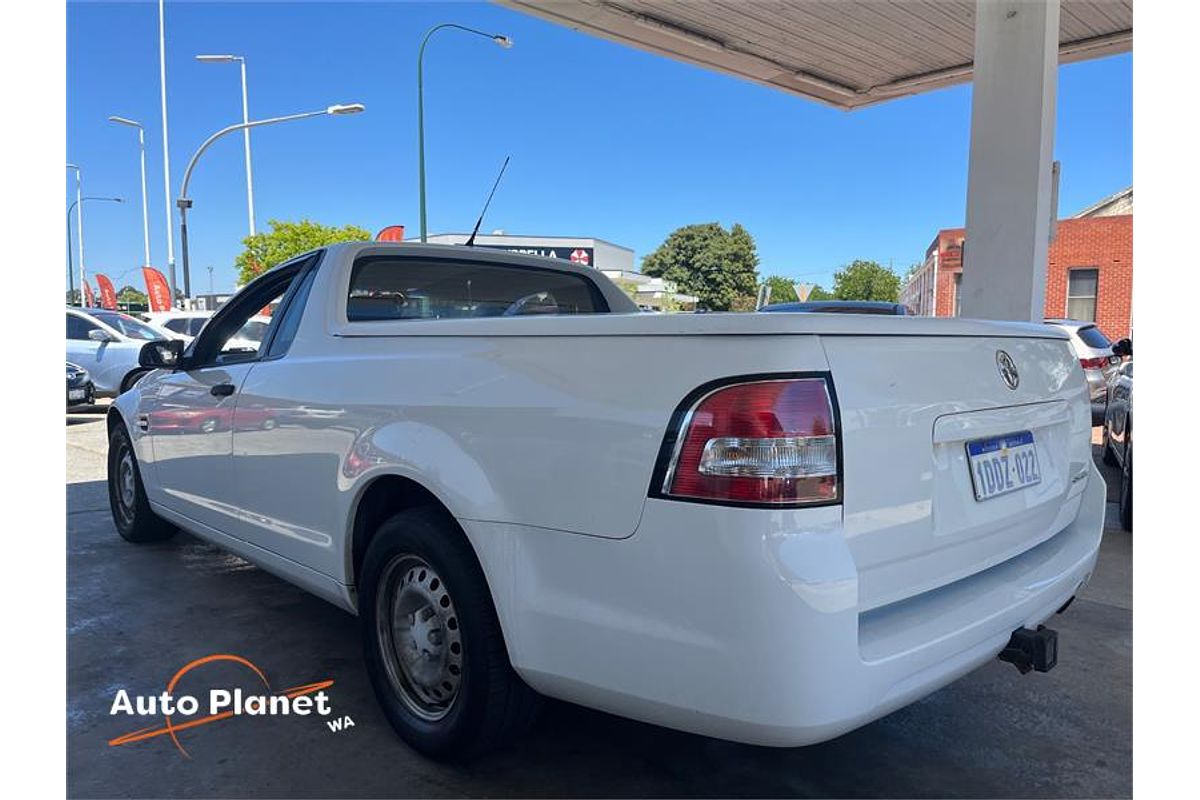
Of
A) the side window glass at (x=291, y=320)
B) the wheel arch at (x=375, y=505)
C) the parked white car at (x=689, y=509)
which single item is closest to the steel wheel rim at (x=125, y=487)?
the side window glass at (x=291, y=320)

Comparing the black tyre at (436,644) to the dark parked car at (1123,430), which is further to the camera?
the dark parked car at (1123,430)

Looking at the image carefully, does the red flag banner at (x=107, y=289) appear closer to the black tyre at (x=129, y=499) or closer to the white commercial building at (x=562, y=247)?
the white commercial building at (x=562, y=247)

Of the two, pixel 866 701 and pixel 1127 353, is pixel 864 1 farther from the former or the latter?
pixel 866 701

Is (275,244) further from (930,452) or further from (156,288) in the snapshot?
(930,452)

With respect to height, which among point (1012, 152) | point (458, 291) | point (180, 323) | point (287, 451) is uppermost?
point (1012, 152)

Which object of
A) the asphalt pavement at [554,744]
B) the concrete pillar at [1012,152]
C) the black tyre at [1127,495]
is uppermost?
the concrete pillar at [1012,152]

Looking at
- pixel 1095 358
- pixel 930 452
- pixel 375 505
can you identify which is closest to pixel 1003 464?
pixel 930 452

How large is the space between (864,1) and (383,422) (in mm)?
6668

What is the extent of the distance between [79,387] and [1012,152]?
12.5 meters

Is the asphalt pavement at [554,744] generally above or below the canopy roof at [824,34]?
below

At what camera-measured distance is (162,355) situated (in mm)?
4219

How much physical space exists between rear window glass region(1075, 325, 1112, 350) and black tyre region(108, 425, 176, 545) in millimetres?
11769

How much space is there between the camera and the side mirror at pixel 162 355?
13.8ft

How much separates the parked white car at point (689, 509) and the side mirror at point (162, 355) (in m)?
1.42
